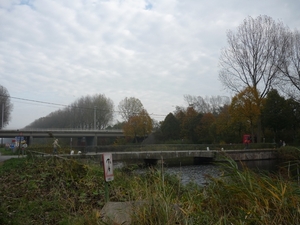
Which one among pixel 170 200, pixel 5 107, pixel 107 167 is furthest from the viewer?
pixel 5 107

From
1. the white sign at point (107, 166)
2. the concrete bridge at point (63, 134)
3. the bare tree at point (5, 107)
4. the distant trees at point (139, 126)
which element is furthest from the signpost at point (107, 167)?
the bare tree at point (5, 107)

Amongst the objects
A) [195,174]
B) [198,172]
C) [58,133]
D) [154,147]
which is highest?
[58,133]

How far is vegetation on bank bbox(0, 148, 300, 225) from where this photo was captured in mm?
3129

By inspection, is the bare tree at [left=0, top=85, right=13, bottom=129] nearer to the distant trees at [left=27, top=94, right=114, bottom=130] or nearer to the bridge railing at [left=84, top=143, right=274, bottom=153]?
the distant trees at [left=27, top=94, right=114, bottom=130]

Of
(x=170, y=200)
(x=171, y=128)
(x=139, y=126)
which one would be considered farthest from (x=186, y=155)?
(x=170, y=200)

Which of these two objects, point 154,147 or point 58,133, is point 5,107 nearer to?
point 58,133

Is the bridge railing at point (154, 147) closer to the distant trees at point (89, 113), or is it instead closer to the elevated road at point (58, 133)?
the elevated road at point (58, 133)

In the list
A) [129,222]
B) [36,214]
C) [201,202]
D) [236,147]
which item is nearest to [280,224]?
[201,202]

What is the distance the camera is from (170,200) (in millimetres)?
4332

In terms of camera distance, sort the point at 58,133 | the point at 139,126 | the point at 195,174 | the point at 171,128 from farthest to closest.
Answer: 1. the point at 58,133
2. the point at 171,128
3. the point at 139,126
4. the point at 195,174

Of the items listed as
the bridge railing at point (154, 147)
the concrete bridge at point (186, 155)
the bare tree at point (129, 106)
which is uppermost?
the bare tree at point (129, 106)

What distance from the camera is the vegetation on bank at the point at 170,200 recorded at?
3129 mm

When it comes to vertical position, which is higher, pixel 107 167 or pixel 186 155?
pixel 107 167

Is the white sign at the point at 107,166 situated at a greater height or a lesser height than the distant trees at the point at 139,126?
lesser
